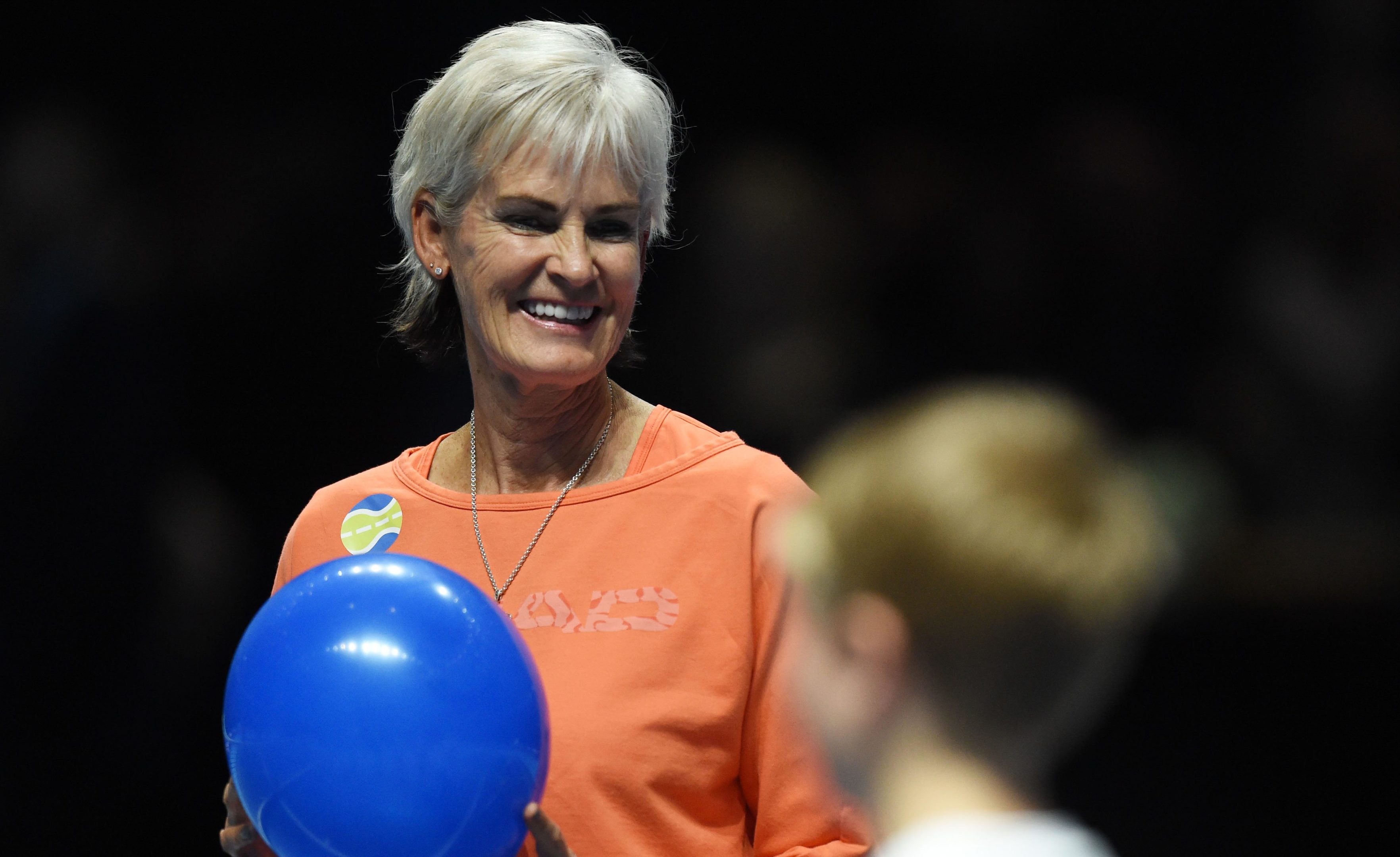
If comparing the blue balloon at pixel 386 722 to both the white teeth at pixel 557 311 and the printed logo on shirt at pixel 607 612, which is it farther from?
the white teeth at pixel 557 311

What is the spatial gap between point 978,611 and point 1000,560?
38 mm

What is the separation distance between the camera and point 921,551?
2.92ft

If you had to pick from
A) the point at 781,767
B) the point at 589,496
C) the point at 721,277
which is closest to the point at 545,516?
the point at 589,496

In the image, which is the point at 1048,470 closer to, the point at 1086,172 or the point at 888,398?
the point at 888,398

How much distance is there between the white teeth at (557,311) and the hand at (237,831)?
1.95ft

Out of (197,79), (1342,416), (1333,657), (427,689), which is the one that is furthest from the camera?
(197,79)

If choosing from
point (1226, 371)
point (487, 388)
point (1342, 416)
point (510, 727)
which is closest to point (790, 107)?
point (1226, 371)

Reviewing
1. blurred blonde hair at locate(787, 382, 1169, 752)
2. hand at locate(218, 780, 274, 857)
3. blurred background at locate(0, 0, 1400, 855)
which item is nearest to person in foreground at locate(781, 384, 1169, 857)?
blurred blonde hair at locate(787, 382, 1169, 752)

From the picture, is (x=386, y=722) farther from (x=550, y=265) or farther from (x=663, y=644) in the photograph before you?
(x=550, y=265)

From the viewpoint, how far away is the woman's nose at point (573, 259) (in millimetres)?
1464

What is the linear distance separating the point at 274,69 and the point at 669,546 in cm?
187

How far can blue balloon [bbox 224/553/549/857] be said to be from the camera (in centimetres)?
111

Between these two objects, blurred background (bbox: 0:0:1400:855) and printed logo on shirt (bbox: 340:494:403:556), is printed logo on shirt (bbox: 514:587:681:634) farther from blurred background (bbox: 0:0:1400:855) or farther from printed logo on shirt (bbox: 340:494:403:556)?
blurred background (bbox: 0:0:1400:855)

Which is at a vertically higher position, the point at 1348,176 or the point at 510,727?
the point at 1348,176
